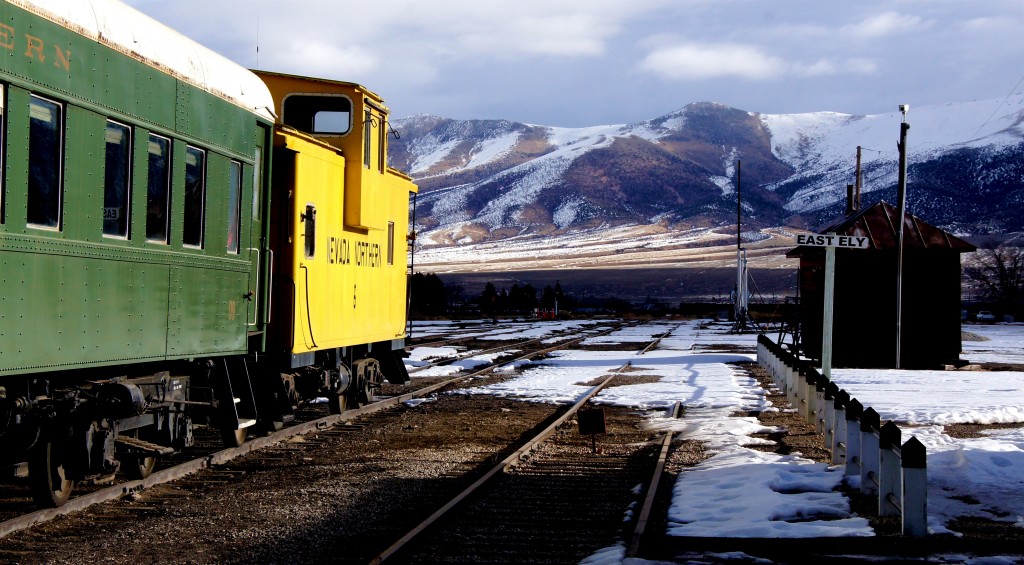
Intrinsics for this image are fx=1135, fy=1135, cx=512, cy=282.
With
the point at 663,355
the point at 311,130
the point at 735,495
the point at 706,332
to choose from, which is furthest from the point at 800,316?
the point at 735,495

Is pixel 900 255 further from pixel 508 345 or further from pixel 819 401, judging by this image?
pixel 819 401

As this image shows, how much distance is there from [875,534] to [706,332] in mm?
43050

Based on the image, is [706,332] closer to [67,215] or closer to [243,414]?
[243,414]

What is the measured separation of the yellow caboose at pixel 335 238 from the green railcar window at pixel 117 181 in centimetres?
371

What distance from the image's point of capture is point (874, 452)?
9.78 meters

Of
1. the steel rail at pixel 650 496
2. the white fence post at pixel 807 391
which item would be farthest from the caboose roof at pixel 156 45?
the white fence post at pixel 807 391

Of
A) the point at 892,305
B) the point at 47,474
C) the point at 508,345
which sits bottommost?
the point at 508,345

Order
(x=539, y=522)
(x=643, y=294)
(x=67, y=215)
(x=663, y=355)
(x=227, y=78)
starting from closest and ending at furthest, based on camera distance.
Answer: (x=67, y=215) → (x=539, y=522) → (x=227, y=78) → (x=663, y=355) → (x=643, y=294)

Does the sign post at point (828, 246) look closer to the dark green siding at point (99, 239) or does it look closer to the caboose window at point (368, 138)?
the caboose window at point (368, 138)

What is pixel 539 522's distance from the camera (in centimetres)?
883

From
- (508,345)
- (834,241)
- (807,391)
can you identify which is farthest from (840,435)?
(508,345)

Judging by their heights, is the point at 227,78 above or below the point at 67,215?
above

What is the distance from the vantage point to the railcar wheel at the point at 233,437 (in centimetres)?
1161

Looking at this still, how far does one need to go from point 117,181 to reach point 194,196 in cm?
149
